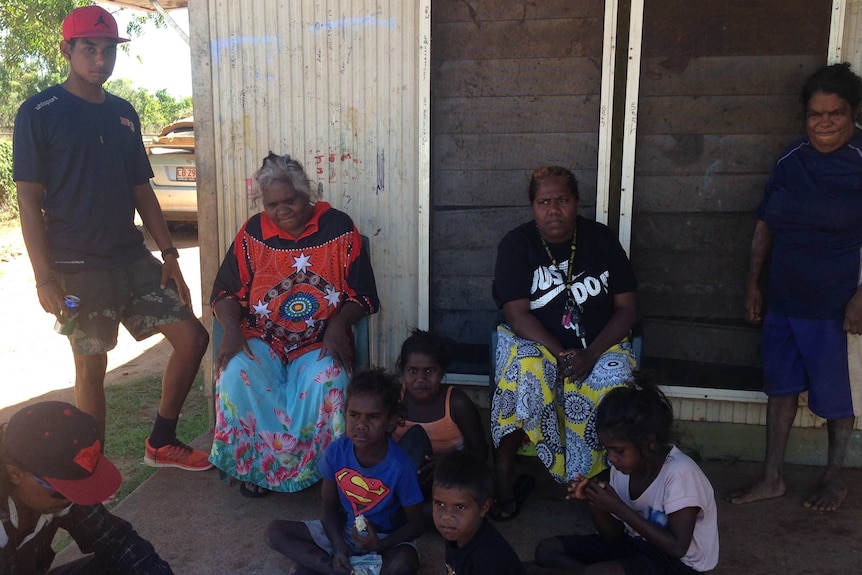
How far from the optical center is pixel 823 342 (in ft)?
10.9

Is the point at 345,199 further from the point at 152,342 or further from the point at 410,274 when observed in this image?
the point at 152,342

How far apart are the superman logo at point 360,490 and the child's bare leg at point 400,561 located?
0.61 ft

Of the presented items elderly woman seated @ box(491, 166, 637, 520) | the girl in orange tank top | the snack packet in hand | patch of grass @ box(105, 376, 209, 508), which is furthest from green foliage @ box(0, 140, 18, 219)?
the snack packet in hand

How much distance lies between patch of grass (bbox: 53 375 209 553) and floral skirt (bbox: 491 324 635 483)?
182 cm

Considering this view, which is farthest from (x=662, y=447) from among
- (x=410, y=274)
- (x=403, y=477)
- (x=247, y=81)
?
(x=247, y=81)

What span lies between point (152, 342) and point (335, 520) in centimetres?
462

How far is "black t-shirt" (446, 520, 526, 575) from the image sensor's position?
2.38 m

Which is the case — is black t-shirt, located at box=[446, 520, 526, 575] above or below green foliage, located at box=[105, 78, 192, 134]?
below

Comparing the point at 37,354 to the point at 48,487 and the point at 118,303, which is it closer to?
the point at 118,303

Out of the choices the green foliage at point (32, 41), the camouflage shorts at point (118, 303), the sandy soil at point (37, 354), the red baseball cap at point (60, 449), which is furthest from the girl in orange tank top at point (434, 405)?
the green foliage at point (32, 41)

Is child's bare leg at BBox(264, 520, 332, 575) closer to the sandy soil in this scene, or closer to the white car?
the sandy soil

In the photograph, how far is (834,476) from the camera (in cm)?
341

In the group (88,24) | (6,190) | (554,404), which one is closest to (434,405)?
(554,404)

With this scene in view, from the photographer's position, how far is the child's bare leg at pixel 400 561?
8.83 ft
